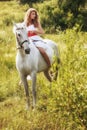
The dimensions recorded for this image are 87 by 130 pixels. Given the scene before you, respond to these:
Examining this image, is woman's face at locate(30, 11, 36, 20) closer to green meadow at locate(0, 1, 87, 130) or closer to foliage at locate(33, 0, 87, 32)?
green meadow at locate(0, 1, 87, 130)

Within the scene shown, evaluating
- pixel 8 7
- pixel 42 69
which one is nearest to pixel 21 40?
pixel 42 69

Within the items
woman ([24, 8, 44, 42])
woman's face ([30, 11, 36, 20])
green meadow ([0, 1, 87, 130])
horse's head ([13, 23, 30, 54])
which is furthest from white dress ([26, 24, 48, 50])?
green meadow ([0, 1, 87, 130])

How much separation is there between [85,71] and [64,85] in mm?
342

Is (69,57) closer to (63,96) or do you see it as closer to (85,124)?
(63,96)

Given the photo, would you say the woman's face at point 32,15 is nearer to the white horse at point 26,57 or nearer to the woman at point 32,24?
the woman at point 32,24

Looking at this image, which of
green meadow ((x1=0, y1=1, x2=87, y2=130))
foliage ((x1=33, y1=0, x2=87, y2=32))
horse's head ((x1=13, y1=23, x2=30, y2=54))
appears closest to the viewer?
green meadow ((x1=0, y1=1, x2=87, y2=130))

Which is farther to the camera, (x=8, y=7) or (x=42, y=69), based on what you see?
(x=8, y=7)

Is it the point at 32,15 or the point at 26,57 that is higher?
the point at 32,15

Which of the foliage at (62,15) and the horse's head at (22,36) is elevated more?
the horse's head at (22,36)

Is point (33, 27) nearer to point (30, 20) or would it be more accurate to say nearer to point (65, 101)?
point (30, 20)

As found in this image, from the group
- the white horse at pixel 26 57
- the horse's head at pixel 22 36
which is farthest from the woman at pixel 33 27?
the horse's head at pixel 22 36

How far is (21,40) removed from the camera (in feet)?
25.1

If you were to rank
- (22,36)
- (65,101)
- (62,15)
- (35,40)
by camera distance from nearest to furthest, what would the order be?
(65,101), (22,36), (35,40), (62,15)

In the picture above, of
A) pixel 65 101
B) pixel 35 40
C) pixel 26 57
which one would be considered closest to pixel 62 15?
pixel 35 40
